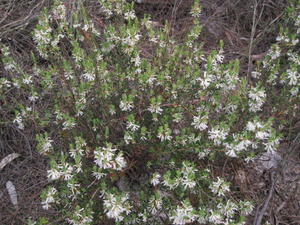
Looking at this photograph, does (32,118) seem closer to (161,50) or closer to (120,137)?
(120,137)

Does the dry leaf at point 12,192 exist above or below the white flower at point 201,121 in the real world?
below

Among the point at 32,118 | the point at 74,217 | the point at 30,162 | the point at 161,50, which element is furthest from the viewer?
the point at 30,162

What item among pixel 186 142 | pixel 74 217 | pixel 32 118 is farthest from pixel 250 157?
pixel 32 118

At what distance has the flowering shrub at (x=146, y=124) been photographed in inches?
98.5

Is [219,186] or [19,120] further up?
[19,120]

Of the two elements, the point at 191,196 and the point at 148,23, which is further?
the point at 148,23

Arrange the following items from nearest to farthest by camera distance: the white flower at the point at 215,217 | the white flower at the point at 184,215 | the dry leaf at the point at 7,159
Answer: the white flower at the point at 184,215 → the white flower at the point at 215,217 → the dry leaf at the point at 7,159

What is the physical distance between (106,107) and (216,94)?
36.1 inches

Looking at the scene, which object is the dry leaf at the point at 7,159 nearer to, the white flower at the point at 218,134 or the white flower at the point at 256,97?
the white flower at the point at 218,134

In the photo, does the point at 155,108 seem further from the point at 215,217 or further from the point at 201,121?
the point at 215,217

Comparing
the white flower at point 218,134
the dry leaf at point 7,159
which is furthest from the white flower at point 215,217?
the dry leaf at point 7,159

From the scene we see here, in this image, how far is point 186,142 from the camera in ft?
9.21

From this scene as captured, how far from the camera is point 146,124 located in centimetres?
298

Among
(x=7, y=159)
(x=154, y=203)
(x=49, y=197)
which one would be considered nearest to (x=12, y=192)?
(x=7, y=159)
